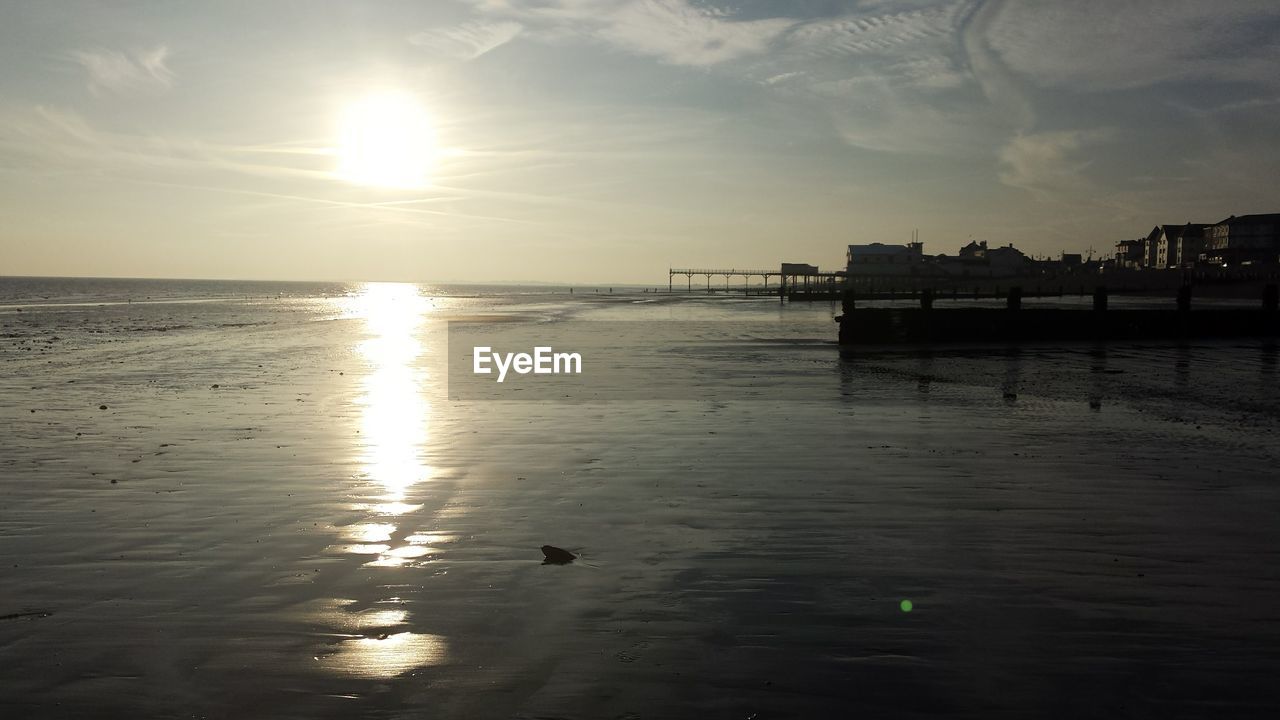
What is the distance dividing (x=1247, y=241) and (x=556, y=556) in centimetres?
17089

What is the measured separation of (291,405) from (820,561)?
14614 mm

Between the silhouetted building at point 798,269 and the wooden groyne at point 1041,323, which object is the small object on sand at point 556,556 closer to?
the wooden groyne at point 1041,323

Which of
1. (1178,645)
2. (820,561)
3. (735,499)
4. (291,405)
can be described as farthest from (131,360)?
(1178,645)

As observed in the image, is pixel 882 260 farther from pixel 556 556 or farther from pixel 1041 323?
pixel 556 556

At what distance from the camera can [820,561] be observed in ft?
24.8

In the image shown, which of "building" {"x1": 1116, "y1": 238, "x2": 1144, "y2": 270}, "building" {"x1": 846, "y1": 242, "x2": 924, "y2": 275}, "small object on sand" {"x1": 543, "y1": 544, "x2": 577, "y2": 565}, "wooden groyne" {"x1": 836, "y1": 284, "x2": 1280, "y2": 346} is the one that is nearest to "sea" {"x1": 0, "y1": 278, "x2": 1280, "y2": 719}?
"small object on sand" {"x1": 543, "y1": 544, "x2": 577, "y2": 565}

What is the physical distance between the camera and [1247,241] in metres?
142

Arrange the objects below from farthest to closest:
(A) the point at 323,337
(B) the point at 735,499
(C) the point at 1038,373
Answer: (A) the point at 323,337
(C) the point at 1038,373
(B) the point at 735,499

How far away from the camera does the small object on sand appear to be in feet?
24.9

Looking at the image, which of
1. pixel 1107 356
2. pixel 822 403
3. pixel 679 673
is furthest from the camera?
pixel 1107 356

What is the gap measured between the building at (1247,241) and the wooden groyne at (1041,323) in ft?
381

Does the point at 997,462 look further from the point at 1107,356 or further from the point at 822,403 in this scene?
the point at 1107,356

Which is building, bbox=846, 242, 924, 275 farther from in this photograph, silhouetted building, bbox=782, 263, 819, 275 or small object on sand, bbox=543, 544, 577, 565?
small object on sand, bbox=543, 544, 577, 565

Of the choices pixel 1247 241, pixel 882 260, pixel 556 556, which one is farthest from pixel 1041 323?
pixel 882 260
